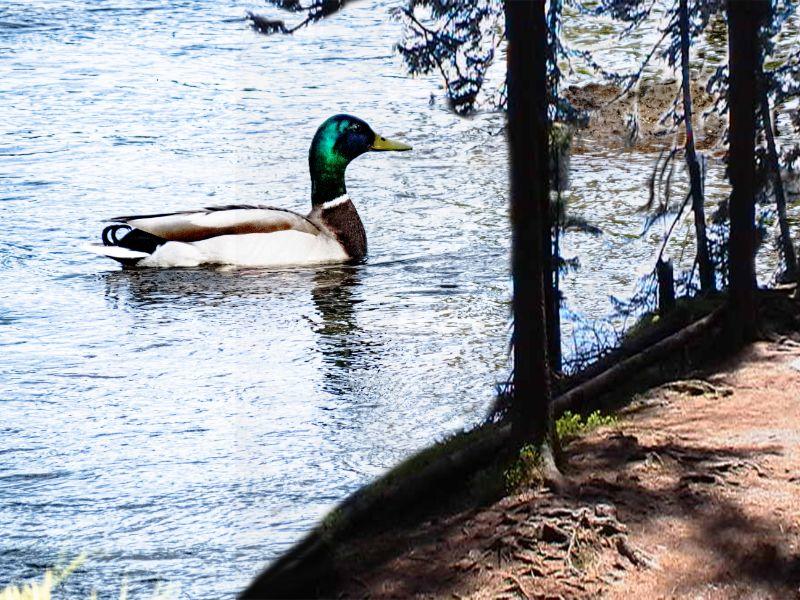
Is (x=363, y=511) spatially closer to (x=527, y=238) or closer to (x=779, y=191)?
(x=527, y=238)

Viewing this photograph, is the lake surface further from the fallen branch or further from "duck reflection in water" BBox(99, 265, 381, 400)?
the fallen branch

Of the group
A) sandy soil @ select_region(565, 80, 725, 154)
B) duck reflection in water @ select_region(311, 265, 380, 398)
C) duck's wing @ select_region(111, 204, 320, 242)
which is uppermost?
sandy soil @ select_region(565, 80, 725, 154)

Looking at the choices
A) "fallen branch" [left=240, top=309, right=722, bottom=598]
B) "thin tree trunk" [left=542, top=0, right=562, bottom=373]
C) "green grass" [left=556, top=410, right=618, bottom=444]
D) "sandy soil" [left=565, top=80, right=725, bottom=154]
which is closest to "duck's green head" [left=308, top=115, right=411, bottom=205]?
"sandy soil" [left=565, top=80, right=725, bottom=154]

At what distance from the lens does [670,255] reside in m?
14.0

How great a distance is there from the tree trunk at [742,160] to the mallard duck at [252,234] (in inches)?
256

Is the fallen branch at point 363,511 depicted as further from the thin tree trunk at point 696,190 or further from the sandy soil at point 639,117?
the sandy soil at point 639,117

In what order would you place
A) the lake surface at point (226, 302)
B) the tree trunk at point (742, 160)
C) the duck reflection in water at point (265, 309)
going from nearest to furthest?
the lake surface at point (226, 302) < the tree trunk at point (742, 160) < the duck reflection in water at point (265, 309)

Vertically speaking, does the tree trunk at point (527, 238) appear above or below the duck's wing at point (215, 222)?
above

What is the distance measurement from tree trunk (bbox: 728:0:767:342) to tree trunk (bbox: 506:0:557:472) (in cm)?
236

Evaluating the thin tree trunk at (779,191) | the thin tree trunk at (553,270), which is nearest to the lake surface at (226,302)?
the thin tree trunk at (553,270)

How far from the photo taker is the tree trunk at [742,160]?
9.28 metres

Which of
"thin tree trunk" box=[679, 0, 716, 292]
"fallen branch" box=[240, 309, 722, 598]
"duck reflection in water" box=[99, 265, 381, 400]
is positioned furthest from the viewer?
"duck reflection in water" box=[99, 265, 381, 400]

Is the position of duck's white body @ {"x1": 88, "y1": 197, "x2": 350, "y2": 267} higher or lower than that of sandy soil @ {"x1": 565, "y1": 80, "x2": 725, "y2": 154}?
lower

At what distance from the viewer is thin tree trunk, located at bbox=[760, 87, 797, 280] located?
1095 cm
